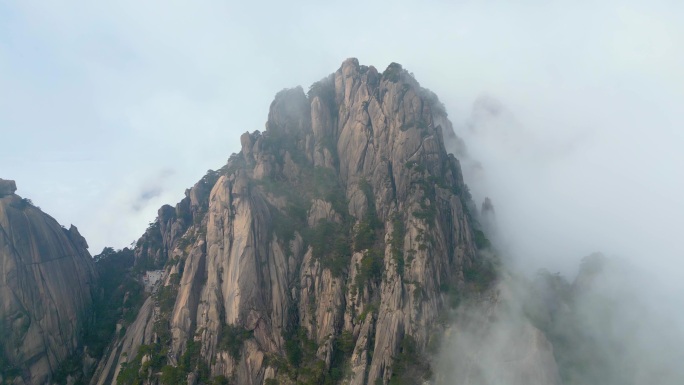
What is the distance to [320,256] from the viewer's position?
99062 mm

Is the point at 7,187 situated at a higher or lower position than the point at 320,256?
higher

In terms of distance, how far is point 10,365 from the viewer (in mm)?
90875

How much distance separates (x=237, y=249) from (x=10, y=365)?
140 feet

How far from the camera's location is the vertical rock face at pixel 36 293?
9281cm

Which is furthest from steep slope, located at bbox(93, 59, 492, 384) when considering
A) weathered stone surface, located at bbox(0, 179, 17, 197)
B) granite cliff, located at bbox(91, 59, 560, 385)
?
weathered stone surface, located at bbox(0, 179, 17, 197)

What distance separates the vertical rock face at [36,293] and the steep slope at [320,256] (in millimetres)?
9968

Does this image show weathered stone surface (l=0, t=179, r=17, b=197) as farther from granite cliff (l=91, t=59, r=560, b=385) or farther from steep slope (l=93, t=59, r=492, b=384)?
granite cliff (l=91, t=59, r=560, b=385)

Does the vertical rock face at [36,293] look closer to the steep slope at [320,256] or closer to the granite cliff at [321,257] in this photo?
the granite cliff at [321,257]

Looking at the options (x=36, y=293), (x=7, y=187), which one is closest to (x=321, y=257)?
(x=36, y=293)

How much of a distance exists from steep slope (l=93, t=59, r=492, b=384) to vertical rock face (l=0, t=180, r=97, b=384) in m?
9.97

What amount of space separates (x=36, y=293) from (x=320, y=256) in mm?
53079

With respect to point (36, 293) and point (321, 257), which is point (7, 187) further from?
point (321, 257)

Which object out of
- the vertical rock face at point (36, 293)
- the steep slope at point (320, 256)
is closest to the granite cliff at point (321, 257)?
the steep slope at point (320, 256)

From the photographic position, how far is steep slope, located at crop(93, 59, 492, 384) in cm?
8706
